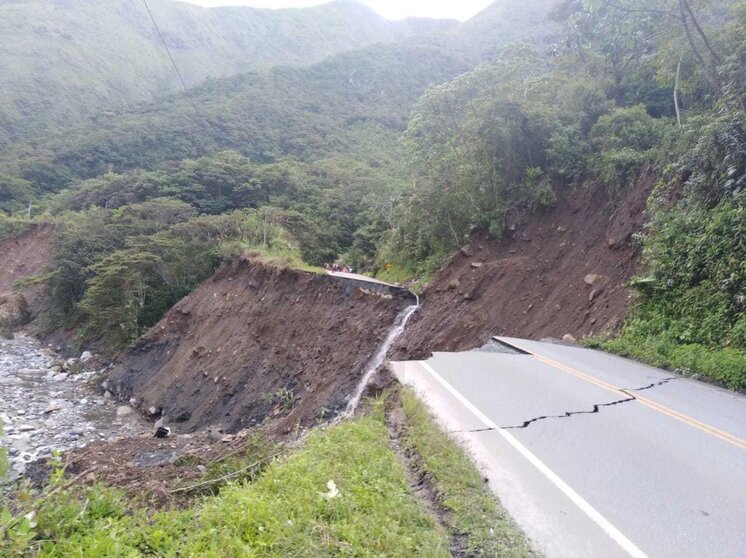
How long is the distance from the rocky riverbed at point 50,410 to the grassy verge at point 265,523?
411 inches

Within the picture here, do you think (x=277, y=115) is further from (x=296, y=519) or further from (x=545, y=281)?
(x=296, y=519)

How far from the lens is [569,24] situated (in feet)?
59.3

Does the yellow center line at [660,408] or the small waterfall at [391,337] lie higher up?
the yellow center line at [660,408]

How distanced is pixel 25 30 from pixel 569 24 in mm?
123753

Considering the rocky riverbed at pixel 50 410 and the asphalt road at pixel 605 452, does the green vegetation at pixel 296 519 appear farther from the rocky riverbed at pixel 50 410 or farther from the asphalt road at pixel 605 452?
the rocky riverbed at pixel 50 410

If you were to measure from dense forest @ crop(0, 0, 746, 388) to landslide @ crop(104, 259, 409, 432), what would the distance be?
2.76 metres

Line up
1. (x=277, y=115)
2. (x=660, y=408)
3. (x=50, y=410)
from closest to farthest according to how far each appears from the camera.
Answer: (x=660, y=408) < (x=50, y=410) < (x=277, y=115)

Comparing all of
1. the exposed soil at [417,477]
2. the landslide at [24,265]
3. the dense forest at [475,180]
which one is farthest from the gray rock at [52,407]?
the landslide at [24,265]

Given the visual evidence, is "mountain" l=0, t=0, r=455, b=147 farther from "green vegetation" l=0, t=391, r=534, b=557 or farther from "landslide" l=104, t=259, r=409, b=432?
"green vegetation" l=0, t=391, r=534, b=557

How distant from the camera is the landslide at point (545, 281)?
38.7 ft

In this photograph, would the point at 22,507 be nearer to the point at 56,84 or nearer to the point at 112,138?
the point at 112,138

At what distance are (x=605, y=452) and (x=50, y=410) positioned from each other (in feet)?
65.9

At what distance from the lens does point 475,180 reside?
17828mm

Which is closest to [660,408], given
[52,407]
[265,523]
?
[265,523]
